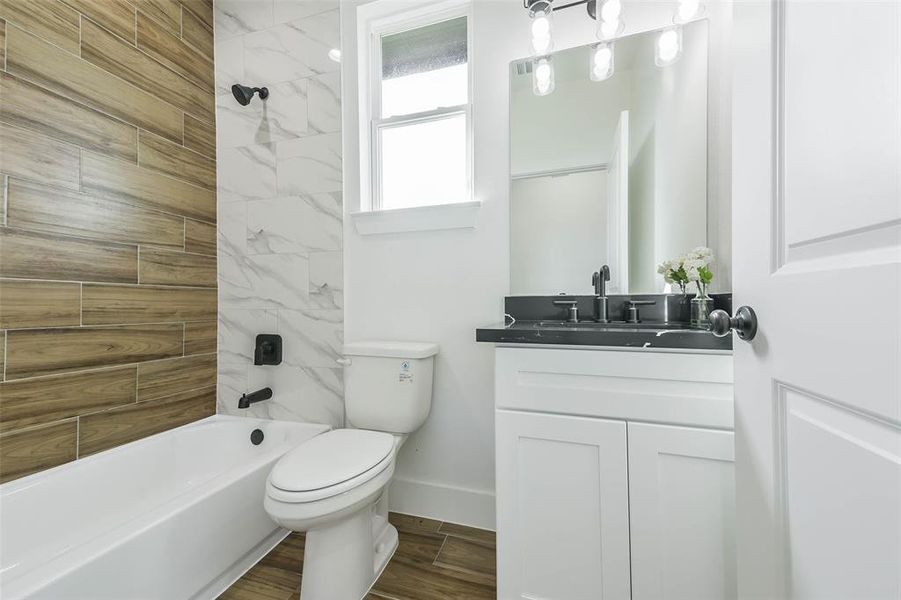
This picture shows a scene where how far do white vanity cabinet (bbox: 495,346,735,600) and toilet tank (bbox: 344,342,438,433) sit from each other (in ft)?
1.77

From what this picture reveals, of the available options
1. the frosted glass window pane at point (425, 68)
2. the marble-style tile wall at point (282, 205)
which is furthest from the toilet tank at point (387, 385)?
the frosted glass window pane at point (425, 68)

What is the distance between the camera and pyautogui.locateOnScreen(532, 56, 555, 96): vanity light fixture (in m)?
1.55

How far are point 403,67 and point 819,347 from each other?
6.79ft

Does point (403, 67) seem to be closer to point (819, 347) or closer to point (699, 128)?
point (699, 128)

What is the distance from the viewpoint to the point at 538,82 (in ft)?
5.15

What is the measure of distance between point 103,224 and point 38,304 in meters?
0.38

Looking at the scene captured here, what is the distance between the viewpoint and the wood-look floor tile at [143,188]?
5.00 feet

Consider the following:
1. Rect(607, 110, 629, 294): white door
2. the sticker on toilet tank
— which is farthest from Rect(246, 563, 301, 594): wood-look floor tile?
Rect(607, 110, 629, 294): white door

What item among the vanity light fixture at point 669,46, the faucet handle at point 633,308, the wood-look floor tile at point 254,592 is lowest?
the wood-look floor tile at point 254,592

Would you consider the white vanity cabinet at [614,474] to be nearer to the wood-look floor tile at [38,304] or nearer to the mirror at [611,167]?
the mirror at [611,167]

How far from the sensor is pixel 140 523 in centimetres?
110

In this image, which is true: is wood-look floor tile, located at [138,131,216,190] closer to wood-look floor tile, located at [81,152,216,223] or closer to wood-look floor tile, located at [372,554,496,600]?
wood-look floor tile, located at [81,152,216,223]

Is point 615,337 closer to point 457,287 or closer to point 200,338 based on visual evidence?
point 457,287

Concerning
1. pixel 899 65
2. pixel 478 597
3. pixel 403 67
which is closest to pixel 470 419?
pixel 478 597
